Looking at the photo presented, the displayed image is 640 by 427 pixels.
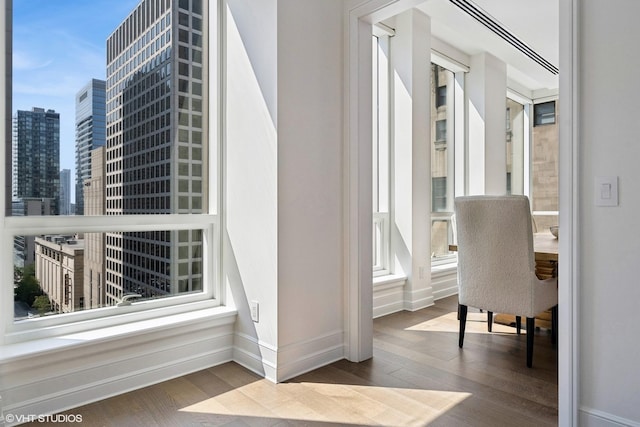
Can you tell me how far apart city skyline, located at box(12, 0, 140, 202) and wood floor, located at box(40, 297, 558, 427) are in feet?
4.56

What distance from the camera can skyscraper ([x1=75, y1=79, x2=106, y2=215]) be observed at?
2.23 m

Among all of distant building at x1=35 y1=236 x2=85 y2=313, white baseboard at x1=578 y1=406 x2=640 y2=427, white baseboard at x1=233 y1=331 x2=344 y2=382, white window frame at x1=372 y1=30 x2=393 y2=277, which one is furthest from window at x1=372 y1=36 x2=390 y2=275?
distant building at x1=35 y1=236 x2=85 y2=313

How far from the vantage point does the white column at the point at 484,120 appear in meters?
5.07

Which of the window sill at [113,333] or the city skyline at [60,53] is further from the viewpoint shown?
the city skyline at [60,53]

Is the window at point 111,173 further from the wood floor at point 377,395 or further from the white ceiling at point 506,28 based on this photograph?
the white ceiling at point 506,28

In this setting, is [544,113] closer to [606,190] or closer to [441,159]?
[441,159]

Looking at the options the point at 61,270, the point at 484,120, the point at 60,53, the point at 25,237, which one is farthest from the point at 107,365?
the point at 484,120

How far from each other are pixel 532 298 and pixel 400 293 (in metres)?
1.55

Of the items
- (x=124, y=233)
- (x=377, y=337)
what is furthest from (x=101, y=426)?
(x=377, y=337)

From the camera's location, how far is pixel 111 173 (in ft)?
7.64

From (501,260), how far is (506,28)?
9.79 feet

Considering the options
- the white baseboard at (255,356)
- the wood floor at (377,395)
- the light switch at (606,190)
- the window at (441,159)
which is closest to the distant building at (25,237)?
the wood floor at (377,395)

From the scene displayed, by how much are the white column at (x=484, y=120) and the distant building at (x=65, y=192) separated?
4534mm

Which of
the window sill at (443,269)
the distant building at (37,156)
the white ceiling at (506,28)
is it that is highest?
the white ceiling at (506,28)
